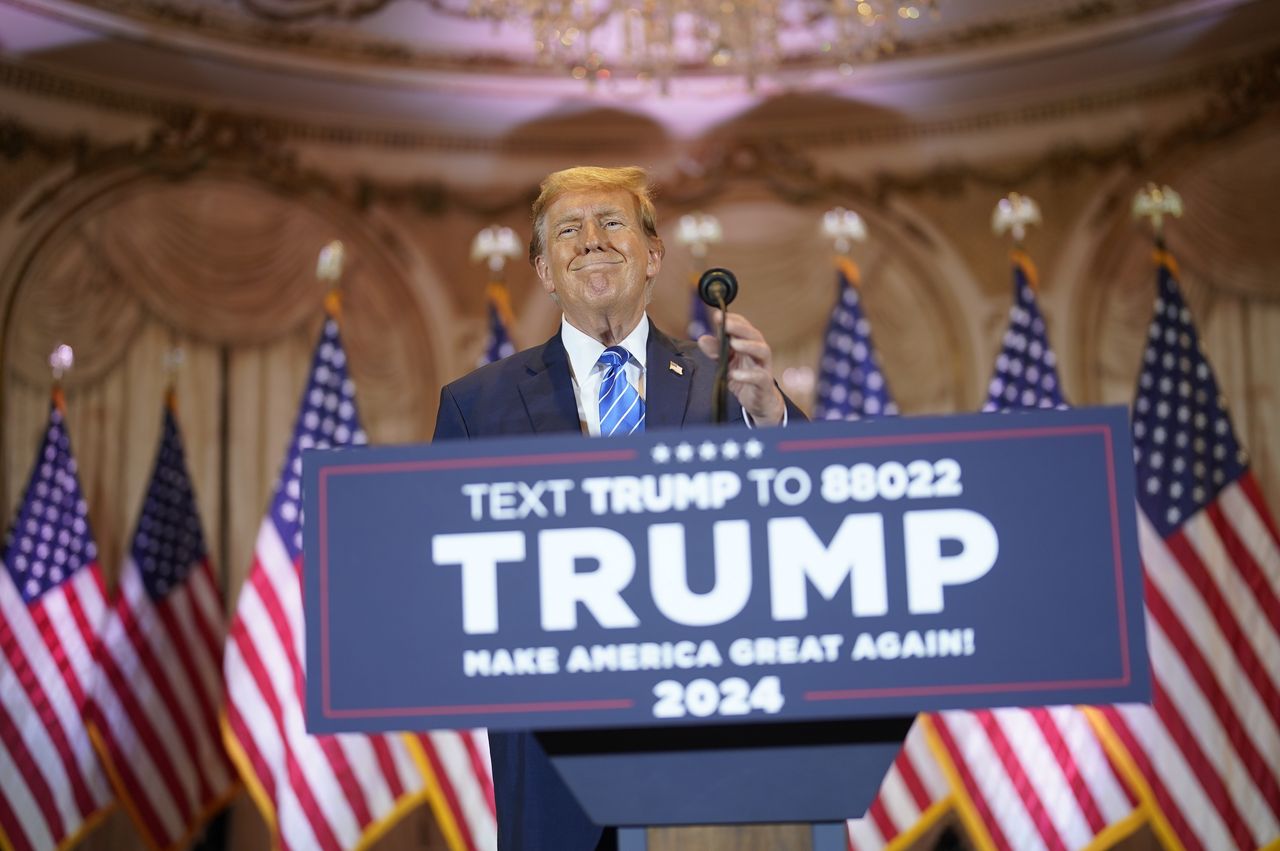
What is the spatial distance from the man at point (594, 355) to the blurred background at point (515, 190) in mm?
3903

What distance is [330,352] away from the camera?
5.46 meters

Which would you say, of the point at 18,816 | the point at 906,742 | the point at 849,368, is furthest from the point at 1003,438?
the point at 18,816

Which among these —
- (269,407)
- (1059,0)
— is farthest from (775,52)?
(269,407)

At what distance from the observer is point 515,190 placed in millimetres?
7535

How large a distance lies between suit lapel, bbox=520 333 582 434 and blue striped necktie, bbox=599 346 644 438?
1.9 inches

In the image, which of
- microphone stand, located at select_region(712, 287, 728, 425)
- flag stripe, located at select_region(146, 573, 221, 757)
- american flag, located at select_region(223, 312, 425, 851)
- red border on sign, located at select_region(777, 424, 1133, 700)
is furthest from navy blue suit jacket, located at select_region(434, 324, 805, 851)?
flag stripe, located at select_region(146, 573, 221, 757)

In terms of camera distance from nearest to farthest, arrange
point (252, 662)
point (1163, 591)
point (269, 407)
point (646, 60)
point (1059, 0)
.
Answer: point (1163, 591), point (252, 662), point (646, 60), point (1059, 0), point (269, 407)

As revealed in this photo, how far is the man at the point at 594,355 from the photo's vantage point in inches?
80.0

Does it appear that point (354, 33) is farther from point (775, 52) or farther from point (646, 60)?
point (775, 52)

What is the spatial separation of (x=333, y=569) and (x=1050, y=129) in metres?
6.59

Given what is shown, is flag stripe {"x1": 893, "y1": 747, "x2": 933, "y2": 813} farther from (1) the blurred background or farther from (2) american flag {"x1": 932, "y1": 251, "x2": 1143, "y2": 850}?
(1) the blurred background

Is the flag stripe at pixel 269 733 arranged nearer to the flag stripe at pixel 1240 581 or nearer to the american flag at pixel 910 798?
the american flag at pixel 910 798

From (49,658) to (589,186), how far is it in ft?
13.6

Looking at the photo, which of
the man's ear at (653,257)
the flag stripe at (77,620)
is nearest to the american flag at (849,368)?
the flag stripe at (77,620)
